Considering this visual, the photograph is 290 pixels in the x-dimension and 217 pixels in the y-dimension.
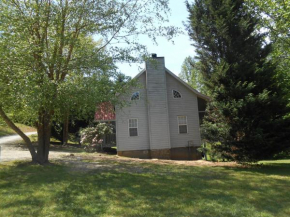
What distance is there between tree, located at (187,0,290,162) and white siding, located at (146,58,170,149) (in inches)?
211

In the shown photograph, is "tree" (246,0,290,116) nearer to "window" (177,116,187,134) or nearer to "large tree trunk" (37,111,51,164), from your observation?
"window" (177,116,187,134)

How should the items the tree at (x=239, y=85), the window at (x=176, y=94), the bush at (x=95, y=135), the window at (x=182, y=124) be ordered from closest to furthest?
the tree at (x=239, y=85) < the window at (x=182, y=124) < the window at (x=176, y=94) < the bush at (x=95, y=135)

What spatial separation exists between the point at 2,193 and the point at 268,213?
6744mm

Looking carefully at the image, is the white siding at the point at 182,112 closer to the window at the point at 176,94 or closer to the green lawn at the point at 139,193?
the window at the point at 176,94

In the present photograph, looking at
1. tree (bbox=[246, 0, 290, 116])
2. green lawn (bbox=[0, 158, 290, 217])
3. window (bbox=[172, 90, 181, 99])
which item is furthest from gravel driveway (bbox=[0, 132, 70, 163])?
tree (bbox=[246, 0, 290, 116])

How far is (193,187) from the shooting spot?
7660 millimetres

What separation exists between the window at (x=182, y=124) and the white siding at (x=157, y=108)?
1167mm

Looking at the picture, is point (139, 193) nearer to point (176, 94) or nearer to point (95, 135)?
point (176, 94)

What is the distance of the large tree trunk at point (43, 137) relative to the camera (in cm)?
1140

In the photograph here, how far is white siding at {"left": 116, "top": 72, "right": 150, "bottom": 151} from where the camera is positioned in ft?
57.8

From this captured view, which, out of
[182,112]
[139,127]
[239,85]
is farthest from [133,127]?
[239,85]

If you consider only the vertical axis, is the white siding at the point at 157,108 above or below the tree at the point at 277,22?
below

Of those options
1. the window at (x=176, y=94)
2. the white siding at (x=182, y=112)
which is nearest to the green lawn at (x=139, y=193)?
the white siding at (x=182, y=112)

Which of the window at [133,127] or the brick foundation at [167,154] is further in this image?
the window at [133,127]
